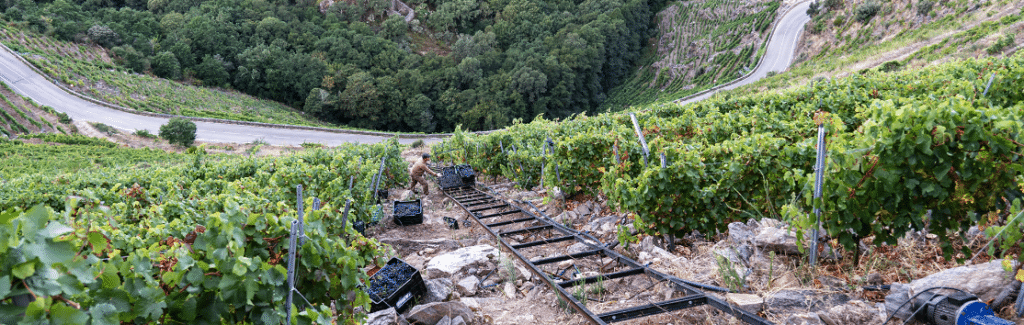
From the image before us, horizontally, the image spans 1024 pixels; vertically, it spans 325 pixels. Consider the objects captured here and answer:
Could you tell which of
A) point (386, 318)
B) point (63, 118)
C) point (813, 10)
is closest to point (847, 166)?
point (386, 318)

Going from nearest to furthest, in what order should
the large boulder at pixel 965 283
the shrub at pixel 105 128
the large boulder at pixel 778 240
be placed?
the large boulder at pixel 965 283 → the large boulder at pixel 778 240 → the shrub at pixel 105 128

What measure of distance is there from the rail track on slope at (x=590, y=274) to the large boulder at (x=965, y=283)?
797mm

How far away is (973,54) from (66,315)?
85.1 feet

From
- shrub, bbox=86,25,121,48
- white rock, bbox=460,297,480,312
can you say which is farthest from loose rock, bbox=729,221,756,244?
shrub, bbox=86,25,121,48

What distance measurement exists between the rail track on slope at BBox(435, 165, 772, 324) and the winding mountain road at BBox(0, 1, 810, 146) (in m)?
29.7

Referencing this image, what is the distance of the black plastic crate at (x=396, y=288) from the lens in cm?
425

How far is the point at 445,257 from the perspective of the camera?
5.63 meters

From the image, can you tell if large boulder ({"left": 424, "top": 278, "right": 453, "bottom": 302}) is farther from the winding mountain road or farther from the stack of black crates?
the winding mountain road

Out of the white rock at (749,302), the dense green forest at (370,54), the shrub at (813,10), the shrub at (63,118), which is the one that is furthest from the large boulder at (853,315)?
the shrub at (813,10)

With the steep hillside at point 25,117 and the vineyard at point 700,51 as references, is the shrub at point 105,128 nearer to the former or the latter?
the steep hillside at point 25,117

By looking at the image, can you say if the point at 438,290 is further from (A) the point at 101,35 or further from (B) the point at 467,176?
(A) the point at 101,35

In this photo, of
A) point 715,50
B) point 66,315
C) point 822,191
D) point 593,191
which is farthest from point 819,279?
point 715,50

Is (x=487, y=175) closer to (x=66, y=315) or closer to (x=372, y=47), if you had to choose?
(x=66, y=315)

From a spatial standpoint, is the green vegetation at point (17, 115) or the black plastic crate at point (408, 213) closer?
the black plastic crate at point (408, 213)
